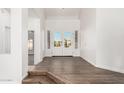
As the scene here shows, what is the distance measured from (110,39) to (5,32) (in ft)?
12.1

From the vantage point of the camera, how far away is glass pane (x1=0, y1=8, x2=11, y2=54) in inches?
176

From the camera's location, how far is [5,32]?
5.04 metres

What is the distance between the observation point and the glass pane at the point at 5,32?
14.7 feet

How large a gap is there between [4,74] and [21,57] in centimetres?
70

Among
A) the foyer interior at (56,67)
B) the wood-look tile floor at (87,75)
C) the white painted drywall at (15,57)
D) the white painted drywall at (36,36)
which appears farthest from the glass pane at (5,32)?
the white painted drywall at (36,36)

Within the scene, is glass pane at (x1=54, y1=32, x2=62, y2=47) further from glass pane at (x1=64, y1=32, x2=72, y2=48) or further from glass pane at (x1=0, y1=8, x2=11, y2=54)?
glass pane at (x1=0, y1=8, x2=11, y2=54)

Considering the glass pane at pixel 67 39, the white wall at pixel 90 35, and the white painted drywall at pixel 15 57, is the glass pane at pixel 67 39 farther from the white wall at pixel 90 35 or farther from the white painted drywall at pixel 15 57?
the white painted drywall at pixel 15 57

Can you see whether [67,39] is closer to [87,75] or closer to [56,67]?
[56,67]

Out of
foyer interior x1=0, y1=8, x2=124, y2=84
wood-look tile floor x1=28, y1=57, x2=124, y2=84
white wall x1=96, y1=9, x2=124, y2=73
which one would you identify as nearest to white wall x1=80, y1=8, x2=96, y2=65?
foyer interior x1=0, y1=8, x2=124, y2=84

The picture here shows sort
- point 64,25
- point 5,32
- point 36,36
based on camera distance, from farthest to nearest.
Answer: point 64,25 → point 36,36 → point 5,32

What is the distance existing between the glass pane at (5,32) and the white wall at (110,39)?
331cm

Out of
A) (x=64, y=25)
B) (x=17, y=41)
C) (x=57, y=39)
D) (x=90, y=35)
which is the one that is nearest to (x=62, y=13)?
(x=64, y=25)

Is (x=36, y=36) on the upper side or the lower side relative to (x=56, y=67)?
upper
